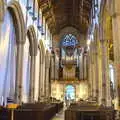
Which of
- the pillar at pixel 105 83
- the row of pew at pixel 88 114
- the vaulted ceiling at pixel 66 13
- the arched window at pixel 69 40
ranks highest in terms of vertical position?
the vaulted ceiling at pixel 66 13

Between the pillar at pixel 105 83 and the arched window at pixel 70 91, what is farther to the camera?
the arched window at pixel 70 91

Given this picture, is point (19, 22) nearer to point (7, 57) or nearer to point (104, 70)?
point (7, 57)

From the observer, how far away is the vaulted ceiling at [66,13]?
25359 mm

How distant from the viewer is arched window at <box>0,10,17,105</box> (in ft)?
49.2

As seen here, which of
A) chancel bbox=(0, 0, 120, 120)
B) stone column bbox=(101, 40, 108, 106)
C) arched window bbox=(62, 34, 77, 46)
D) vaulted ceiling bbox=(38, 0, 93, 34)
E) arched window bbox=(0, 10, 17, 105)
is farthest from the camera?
arched window bbox=(62, 34, 77, 46)

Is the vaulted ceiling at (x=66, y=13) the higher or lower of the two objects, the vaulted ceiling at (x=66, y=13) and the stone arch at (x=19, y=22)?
the higher

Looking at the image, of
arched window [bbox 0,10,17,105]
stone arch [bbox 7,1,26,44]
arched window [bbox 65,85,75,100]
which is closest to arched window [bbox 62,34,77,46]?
arched window [bbox 65,85,75,100]

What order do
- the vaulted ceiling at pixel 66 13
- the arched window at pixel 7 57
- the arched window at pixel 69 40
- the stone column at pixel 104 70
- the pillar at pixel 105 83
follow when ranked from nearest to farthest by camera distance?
1. the arched window at pixel 7 57
2. the pillar at pixel 105 83
3. the stone column at pixel 104 70
4. the vaulted ceiling at pixel 66 13
5. the arched window at pixel 69 40

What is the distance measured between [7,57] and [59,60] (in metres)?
17.1

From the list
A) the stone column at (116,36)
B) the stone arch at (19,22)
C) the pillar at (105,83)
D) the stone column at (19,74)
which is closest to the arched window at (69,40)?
the stone arch at (19,22)

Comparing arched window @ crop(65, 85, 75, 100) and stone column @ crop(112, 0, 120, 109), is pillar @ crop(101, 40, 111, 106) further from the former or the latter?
arched window @ crop(65, 85, 75, 100)

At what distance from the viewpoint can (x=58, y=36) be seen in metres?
34.3

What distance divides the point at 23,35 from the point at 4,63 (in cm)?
330

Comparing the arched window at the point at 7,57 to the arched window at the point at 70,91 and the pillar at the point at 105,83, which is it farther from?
the arched window at the point at 70,91
